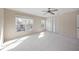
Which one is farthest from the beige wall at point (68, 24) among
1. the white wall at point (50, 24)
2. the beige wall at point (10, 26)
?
the beige wall at point (10, 26)

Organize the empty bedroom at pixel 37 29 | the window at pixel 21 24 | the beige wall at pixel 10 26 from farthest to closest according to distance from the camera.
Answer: the window at pixel 21 24 → the beige wall at pixel 10 26 → the empty bedroom at pixel 37 29

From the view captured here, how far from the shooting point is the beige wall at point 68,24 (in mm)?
5474

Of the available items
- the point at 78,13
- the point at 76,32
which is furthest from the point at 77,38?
the point at 78,13

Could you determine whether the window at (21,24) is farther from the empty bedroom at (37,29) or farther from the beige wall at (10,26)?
the beige wall at (10,26)

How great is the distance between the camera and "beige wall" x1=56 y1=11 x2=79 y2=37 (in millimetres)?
5474

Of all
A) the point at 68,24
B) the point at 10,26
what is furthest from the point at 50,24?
the point at 10,26

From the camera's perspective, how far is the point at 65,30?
621 centimetres

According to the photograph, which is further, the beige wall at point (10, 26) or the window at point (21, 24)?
the window at point (21, 24)

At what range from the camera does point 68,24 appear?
5.88 metres

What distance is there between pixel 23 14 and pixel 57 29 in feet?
10.6

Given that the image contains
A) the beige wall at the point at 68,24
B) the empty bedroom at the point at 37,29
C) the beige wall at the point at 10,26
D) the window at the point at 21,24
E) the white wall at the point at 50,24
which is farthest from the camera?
the white wall at the point at 50,24
